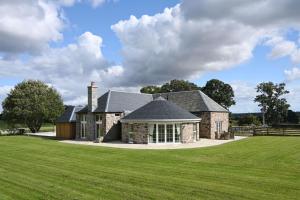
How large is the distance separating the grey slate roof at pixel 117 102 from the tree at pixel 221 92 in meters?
36.3

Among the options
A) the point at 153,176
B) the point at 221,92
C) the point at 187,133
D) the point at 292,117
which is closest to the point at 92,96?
the point at 187,133

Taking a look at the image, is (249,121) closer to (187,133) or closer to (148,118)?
(187,133)

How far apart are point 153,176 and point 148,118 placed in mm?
15472

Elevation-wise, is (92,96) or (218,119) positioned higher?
(92,96)

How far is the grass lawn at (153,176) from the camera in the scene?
1058 centimetres

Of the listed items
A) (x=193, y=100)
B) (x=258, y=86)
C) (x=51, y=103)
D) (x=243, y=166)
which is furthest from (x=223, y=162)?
(x=258, y=86)

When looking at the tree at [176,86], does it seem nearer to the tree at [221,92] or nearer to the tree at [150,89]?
the tree at [150,89]

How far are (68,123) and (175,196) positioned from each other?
29.2 m

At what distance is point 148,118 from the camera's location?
1135 inches

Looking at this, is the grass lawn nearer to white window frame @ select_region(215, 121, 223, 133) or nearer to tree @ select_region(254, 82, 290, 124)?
white window frame @ select_region(215, 121, 223, 133)

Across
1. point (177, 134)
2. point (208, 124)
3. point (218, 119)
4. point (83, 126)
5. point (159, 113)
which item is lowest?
point (177, 134)

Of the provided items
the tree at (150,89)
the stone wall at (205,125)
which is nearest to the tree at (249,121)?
the tree at (150,89)

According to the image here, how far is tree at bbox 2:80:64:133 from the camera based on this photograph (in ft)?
152

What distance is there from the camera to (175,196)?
1021 cm
